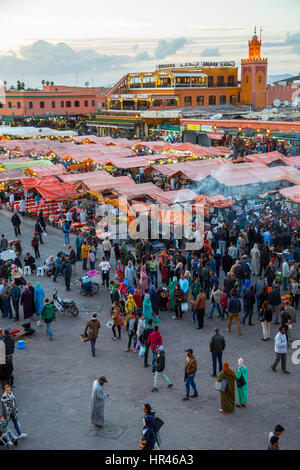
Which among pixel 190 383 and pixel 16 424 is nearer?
pixel 16 424

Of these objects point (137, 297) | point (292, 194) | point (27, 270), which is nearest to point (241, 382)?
point (137, 297)

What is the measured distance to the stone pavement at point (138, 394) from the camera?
7.32m

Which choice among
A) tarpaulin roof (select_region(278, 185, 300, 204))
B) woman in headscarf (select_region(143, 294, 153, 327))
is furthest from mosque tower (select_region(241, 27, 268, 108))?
woman in headscarf (select_region(143, 294, 153, 327))

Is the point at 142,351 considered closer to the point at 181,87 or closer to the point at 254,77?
the point at 181,87

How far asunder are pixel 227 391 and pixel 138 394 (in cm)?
163

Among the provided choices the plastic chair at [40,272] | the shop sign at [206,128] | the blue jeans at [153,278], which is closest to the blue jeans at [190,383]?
the blue jeans at [153,278]

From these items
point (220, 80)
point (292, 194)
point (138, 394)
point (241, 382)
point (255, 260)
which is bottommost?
point (138, 394)

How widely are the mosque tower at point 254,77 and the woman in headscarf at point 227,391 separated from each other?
54.6 metres

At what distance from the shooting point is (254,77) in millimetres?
57812

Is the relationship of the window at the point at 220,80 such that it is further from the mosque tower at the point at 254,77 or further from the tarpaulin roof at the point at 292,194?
the tarpaulin roof at the point at 292,194
